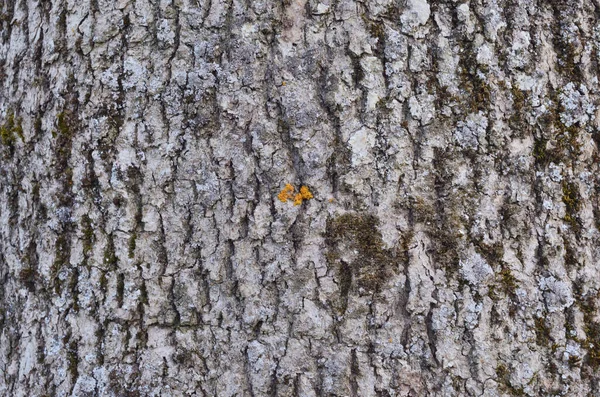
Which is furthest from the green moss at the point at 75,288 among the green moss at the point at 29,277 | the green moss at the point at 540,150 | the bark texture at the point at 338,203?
the green moss at the point at 540,150

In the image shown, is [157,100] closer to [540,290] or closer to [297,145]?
[297,145]

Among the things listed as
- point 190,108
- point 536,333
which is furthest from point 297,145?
point 536,333

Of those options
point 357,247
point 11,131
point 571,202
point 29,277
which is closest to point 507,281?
point 571,202

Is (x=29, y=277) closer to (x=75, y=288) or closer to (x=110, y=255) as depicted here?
(x=75, y=288)

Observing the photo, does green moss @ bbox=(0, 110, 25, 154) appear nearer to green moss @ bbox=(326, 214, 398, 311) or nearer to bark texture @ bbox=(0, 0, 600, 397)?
bark texture @ bbox=(0, 0, 600, 397)

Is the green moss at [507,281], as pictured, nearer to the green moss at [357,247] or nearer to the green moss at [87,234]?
the green moss at [357,247]

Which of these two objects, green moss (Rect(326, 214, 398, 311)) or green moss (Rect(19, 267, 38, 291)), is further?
green moss (Rect(19, 267, 38, 291))

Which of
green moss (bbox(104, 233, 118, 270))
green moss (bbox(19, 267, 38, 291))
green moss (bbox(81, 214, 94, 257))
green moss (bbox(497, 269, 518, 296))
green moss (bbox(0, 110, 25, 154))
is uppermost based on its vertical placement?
green moss (bbox(0, 110, 25, 154))

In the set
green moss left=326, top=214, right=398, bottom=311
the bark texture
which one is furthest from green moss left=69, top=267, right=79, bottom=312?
green moss left=326, top=214, right=398, bottom=311
